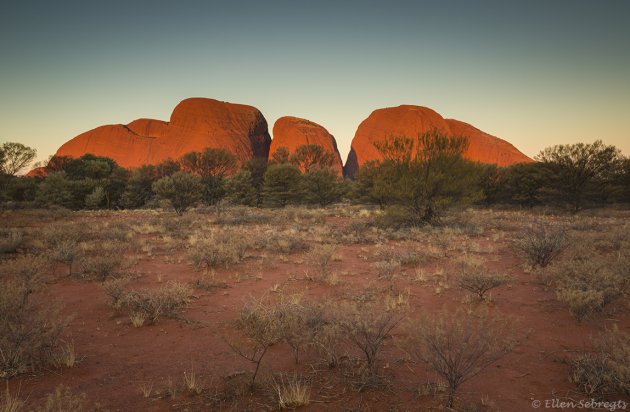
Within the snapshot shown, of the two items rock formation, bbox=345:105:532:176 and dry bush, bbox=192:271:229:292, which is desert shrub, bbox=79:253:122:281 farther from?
rock formation, bbox=345:105:532:176

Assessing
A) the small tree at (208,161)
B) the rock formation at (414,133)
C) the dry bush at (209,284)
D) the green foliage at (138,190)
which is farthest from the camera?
the rock formation at (414,133)

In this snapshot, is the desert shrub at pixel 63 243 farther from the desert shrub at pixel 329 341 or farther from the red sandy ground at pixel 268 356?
the desert shrub at pixel 329 341

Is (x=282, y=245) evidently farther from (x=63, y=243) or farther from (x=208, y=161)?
(x=208, y=161)

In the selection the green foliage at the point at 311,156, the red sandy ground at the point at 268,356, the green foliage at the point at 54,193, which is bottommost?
the red sandy ground at the point at 268,356

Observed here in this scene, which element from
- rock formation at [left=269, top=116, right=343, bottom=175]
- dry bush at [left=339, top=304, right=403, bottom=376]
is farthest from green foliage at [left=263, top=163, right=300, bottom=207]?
rock formation at [left=269, top=116, right=343, bottom=175]

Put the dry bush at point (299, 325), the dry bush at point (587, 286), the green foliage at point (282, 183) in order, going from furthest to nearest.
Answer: the green foliage at point (282, 183) < the dry bush at point (587, 286) < the dry bush at point (299, 325)

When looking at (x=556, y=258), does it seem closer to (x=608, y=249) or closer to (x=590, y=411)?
(x=608, y=249)

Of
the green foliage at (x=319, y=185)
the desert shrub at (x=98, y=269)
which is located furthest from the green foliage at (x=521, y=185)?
the desert shrub at (x=98, y=269)

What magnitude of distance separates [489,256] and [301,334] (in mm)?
8982

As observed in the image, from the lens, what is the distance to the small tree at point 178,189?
84.4 feet

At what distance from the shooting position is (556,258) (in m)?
9.83

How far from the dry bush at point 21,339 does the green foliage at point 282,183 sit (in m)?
32.5

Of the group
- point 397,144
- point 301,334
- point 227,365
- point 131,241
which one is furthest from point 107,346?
point 397,144

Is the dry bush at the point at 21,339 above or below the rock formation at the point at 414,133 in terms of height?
below
